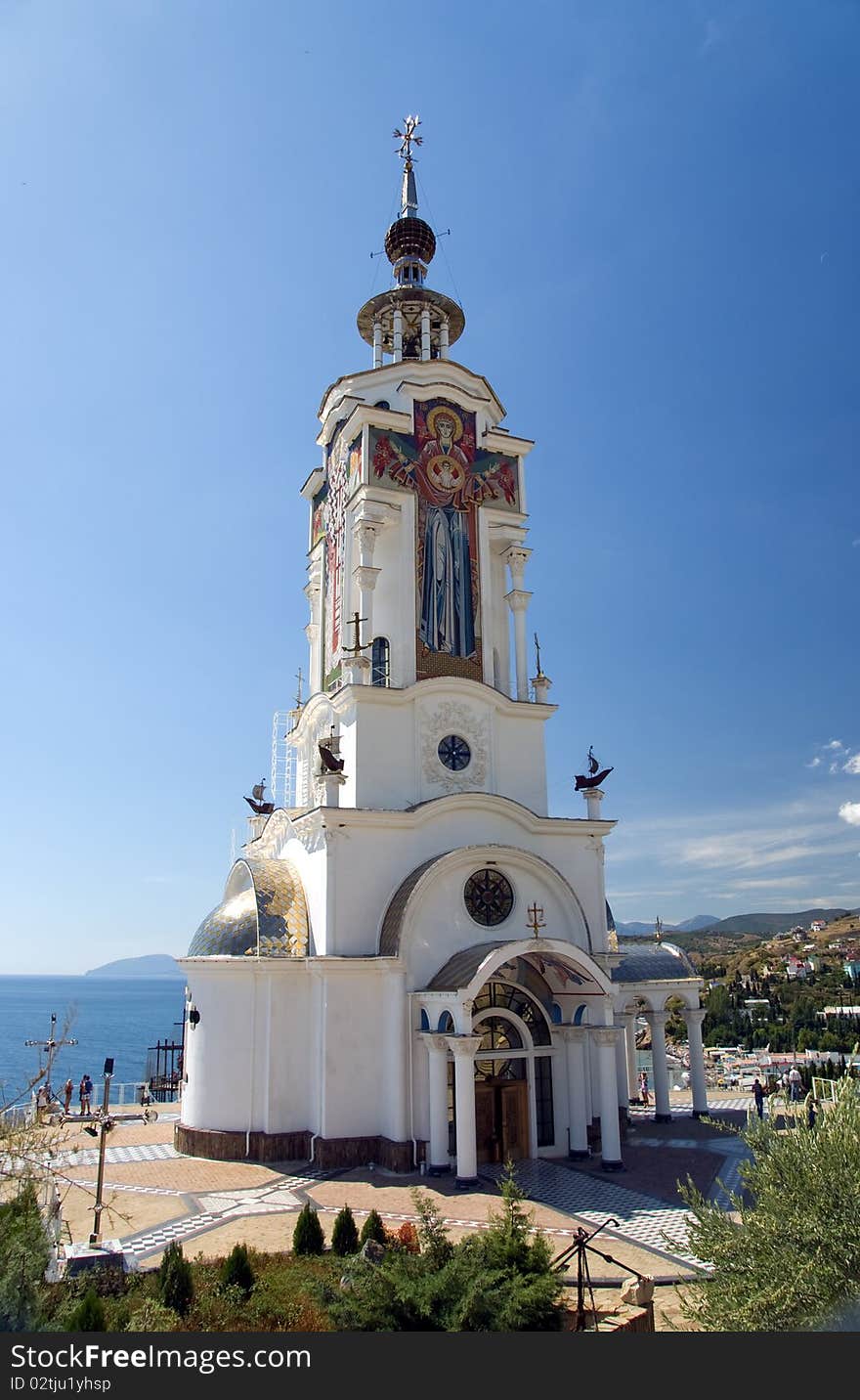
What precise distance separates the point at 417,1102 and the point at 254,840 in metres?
10.2

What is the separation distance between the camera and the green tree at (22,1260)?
7977 millimetres

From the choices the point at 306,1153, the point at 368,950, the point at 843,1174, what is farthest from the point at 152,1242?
the point at 843,1174

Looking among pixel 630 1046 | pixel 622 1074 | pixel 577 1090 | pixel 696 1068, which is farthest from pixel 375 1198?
pixel 630 1046

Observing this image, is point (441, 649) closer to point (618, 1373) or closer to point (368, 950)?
point (368, 950)

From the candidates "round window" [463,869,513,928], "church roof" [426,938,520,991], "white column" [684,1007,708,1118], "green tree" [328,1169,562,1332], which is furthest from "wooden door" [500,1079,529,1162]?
"green tree" [328,1169,562,1332]

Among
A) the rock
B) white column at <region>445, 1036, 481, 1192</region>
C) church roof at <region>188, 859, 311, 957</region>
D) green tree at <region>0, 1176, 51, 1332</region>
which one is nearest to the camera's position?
green tree at <region>0, 1176, 51, 1332</region>

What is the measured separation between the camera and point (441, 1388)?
230 inches

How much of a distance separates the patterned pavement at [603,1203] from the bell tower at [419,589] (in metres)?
7.83

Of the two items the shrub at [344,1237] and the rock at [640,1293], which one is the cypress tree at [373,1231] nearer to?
the shrub at [344,1237]

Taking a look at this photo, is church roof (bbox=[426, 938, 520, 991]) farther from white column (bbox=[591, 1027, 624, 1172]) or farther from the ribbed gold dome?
the ribbed gold dome

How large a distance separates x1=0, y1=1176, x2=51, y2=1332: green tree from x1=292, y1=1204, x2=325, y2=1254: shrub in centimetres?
377

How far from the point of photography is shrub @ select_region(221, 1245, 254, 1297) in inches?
425

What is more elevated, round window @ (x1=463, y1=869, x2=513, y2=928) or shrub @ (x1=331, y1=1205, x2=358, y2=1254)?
round window @ (x1=463, y1=869, x2=513, y2=928)

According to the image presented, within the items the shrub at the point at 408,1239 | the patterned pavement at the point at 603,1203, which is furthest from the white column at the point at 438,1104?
the shrub at the point at 408,1239
